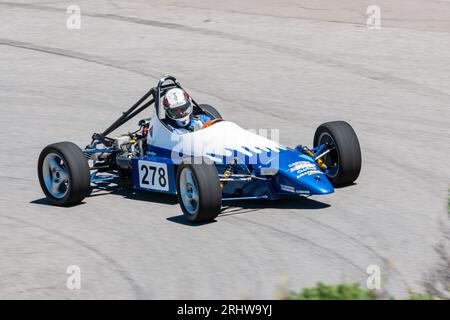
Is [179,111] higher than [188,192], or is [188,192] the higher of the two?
[179,111]

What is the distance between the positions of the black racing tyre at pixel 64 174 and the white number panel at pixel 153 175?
636 millimetres

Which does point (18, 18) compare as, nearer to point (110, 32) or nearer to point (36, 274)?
point (110, 32)

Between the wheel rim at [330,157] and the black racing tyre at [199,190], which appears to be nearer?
the black racing tyre at [199,190]

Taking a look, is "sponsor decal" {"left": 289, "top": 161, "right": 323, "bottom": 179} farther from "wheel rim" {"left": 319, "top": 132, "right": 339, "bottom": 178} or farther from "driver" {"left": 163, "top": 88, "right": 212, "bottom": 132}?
"driver" {"left": 163, "top": 88, "right": 212, "bottom": 132}

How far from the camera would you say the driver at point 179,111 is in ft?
35.7

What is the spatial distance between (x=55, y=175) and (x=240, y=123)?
426 centimetres

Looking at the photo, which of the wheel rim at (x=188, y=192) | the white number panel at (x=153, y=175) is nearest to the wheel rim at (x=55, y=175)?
the white number panel at (x=153, y=175)

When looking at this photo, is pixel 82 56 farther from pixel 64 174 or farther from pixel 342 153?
pixel 342 153

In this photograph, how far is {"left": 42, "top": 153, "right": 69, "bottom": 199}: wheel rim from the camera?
429 inches

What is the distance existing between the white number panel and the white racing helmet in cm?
62

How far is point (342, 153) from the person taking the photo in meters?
10.7

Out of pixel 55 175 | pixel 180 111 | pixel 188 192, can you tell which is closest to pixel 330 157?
pixel 180 111

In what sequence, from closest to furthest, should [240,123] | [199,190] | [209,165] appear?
[199,190], [209,165], [240,123]

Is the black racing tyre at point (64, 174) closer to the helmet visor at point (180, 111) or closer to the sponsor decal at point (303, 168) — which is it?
the helmet visor at point (180, 111)
